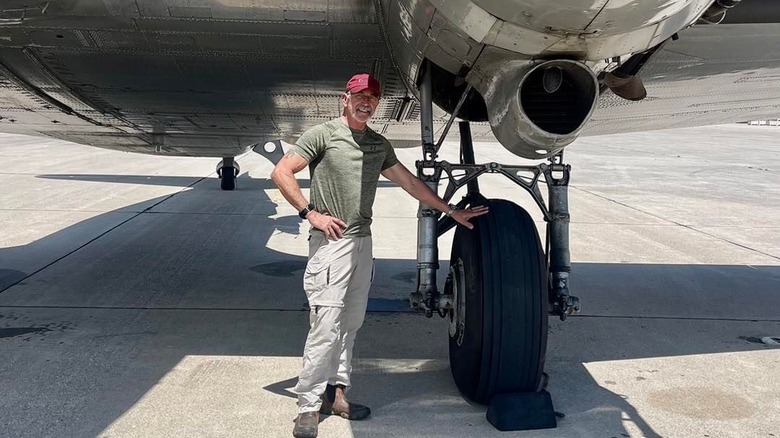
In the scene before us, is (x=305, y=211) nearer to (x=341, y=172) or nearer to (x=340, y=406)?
(x=341, y=172)

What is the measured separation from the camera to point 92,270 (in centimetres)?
731

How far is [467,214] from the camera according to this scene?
395cm

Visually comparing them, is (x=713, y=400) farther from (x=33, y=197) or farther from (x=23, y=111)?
(x=33, y=197)

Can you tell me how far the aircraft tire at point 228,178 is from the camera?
1490cm

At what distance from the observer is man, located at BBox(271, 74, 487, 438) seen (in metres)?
3.61

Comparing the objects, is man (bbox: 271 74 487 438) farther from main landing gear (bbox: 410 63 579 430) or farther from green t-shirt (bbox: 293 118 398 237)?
main landing gear (bbox: 410 63 579 430)

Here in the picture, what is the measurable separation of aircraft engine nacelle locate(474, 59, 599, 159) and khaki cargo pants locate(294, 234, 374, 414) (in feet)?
3.27

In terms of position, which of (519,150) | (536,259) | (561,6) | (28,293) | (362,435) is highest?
(561,6)

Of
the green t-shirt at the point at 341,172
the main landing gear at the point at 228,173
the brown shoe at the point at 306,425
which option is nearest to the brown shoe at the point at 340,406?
the brown shoe at the point at 306,425

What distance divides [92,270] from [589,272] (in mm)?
5264

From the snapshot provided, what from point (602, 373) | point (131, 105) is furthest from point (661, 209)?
point (131, 105)

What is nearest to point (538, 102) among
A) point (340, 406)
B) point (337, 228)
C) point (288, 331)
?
point (337, 228)

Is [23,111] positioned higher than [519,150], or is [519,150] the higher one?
[23,111]

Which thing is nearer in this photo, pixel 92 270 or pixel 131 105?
pixel 131 105
